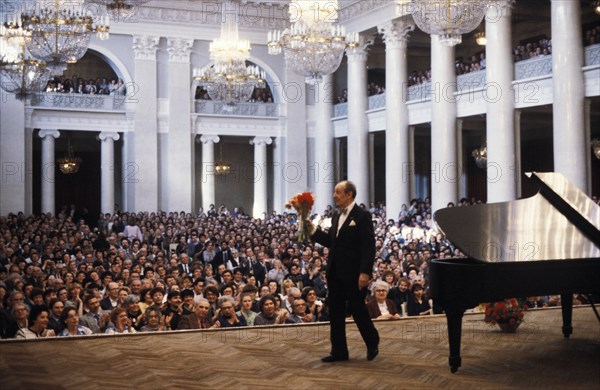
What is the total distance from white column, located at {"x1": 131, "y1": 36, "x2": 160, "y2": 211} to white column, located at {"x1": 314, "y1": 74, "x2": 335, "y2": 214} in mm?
5786

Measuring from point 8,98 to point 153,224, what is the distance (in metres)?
7.50

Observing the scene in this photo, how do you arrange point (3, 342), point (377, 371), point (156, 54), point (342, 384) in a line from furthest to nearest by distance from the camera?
point (156, 54), point (3, 342), point (377, 371), point (342, 384)

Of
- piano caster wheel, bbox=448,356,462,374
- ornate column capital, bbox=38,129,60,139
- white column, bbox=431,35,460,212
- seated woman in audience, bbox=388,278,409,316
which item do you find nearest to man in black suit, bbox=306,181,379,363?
piano caster wheel, bbox=448,356,462,374

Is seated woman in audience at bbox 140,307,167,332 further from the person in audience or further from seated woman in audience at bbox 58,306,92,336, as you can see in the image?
seated woman in audience at bbox 58,306,92,336

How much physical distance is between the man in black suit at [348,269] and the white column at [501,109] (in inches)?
551

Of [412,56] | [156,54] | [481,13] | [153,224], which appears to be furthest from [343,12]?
[481,13]

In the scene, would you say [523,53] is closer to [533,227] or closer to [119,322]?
[119,322]

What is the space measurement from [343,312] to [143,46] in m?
22.4

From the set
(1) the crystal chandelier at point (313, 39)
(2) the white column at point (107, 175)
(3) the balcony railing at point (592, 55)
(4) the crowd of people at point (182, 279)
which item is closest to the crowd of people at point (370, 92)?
(4) the crowd of people at point (182, 279)

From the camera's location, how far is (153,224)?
2091 cm

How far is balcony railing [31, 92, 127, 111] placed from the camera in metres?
25.4

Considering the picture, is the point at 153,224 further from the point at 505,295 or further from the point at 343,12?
the point at 505,295

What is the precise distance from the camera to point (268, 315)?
27.5 ft

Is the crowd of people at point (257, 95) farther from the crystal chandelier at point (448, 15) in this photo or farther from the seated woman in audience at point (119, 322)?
the seated woman in audience at point (119, 322)
